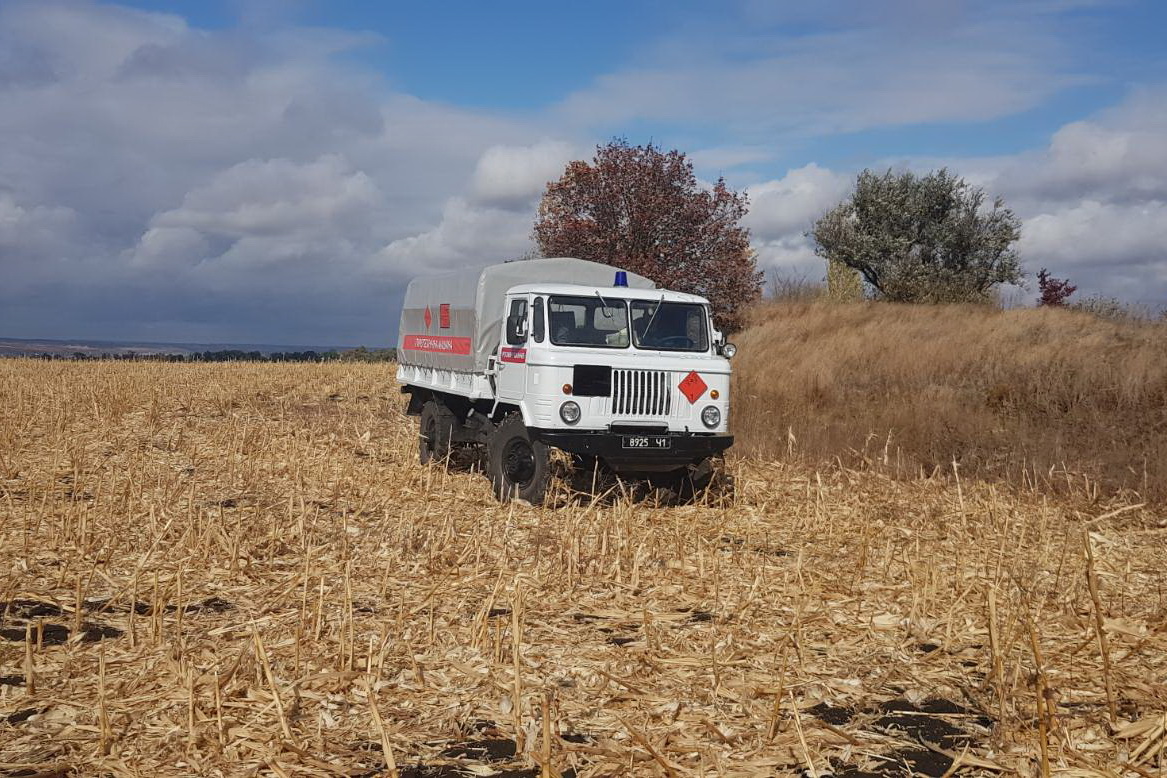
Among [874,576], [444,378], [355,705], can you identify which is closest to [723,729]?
[355,705]

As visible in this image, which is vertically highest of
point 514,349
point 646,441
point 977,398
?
point 514,349

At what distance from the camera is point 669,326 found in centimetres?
1234

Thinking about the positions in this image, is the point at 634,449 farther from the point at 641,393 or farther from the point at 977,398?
the point at 977,398

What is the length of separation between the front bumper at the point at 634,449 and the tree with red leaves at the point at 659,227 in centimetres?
1319

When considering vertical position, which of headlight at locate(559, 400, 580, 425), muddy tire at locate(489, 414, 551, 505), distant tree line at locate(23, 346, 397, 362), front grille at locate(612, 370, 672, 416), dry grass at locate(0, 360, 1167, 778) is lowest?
dry grass at locate(0, 360, 1167, 778)

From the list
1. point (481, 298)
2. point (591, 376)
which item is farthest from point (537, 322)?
point (481, 298)

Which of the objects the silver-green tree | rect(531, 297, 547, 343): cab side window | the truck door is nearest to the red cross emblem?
rect(531, 297, 547, 343): cab side window

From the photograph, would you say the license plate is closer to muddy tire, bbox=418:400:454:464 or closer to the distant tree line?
muddy tire, bbox=418:400:454:464

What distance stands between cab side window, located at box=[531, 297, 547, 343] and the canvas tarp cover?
1.45 metres

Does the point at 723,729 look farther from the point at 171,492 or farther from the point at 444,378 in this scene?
the point at 444,378

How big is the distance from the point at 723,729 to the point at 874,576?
3.96 m

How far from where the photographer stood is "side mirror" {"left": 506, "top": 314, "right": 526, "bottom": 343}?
12156 millimetres

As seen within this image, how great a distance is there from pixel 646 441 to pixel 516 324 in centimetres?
235

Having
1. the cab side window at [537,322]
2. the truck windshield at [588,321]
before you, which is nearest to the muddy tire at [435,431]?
the cab side window at [537,322]
